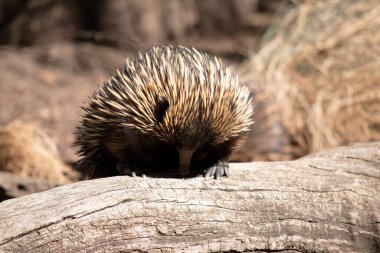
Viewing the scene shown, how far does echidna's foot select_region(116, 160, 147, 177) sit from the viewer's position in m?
2.92

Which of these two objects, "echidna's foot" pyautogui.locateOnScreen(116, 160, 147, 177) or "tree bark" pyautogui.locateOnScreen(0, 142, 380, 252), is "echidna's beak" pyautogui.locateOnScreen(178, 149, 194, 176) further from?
"echidna's foot" pyautogui.locateOnScreen(116, 160, 147, 177)

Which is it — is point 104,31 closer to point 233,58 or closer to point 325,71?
point 233,58

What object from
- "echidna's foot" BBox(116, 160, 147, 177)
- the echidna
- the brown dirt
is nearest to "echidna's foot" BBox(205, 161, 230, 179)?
the echidna

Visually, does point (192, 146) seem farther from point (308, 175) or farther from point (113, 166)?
point (113, 166)

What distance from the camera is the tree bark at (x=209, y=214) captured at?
239 centimetres

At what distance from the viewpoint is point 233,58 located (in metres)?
7.73

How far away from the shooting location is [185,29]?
308 inches

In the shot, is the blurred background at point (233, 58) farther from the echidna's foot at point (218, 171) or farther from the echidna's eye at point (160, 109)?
the echidna's eye at point (160, 109)

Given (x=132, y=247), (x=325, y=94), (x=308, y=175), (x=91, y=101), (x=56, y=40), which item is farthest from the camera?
(x=56, y=40)

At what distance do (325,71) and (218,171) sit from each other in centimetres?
428

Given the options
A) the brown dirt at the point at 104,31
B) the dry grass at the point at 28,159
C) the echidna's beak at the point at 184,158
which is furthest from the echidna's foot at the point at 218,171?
the brown dirt at the point at 104,31

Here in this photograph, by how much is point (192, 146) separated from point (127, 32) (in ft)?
17.1

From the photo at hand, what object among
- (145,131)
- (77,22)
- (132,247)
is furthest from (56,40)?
(132,247)

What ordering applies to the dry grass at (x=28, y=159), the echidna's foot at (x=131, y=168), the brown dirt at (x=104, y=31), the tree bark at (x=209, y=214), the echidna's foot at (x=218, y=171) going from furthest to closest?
the brown dirt at (x=104, y=31) → the dry grass at (x=28, y=159) → the echidna's foot at (x=131, y=168) → the echidna's foot at (x=218, y=171) → the tree bark at (x=209, y=214)
